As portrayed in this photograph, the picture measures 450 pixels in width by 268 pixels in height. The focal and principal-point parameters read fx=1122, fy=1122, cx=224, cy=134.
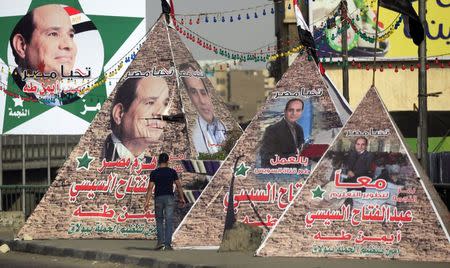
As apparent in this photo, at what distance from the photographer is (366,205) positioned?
1527cm

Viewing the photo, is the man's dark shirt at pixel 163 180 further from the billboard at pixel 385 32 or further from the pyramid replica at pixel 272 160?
the billboard at pixel 385 32

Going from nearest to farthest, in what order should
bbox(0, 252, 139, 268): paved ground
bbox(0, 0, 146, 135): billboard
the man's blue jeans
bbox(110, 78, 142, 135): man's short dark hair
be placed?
bbox(0, 252, 139, 268): paved ground
the man's blue jeans
bbox(110, 78, 142, 135): man's short dark hair
bbox(0, 0, 146, 135): billboard

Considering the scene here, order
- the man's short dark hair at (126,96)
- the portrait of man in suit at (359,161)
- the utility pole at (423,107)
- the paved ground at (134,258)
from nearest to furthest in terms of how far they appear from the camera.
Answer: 1. the paved ground at (134,258)
2. the portrait of man in suit at (359,161)
3. the man's short dark hair at (126,96)
4. the utility pole at (423,107)

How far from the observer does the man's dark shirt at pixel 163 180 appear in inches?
670

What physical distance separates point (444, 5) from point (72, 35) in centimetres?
2162

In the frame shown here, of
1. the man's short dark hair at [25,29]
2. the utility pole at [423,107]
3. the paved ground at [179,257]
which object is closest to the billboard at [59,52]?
the man's short dark hair at [25,29]

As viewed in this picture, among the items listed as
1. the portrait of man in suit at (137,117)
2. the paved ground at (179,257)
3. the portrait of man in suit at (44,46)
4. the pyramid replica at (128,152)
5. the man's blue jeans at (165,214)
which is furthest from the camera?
the portrait of man in suit at (44,46)

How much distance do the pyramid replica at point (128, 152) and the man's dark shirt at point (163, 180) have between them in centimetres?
233

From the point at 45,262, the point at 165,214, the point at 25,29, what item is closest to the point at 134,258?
the point at 165,214

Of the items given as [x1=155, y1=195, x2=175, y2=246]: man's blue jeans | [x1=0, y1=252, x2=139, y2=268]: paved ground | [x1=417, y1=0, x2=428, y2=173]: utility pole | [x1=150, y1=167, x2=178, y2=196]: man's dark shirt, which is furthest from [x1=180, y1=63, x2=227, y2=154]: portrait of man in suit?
[x1=417, y1=0, x2=428, y2=173]: utility pole

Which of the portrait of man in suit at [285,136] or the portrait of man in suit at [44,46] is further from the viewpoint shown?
the portrait of man in suit at [44,46]

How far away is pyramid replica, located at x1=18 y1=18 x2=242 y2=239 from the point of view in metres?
19.7

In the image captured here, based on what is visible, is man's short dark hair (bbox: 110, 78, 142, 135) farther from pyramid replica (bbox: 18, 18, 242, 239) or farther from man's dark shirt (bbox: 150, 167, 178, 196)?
man's dark shirt (bbox: 150, 167, 178, 196)

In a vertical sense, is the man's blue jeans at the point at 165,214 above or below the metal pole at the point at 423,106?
below
